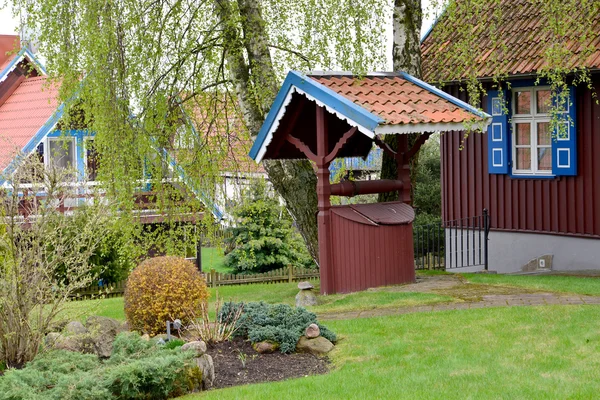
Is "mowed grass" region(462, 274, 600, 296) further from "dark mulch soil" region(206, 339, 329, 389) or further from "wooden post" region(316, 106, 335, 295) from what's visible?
"dark mulch soil" region(206, 339, 329, 389)

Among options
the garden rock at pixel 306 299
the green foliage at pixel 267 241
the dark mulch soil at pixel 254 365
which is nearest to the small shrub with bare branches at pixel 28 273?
the dark mulch soil at pixel 254 365

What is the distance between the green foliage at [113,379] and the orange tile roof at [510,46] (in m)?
8.31

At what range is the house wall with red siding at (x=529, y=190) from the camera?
55.1 feet

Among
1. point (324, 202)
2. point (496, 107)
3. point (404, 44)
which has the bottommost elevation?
point (324, 202)

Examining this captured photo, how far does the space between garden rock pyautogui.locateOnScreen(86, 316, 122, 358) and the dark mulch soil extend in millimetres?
1141

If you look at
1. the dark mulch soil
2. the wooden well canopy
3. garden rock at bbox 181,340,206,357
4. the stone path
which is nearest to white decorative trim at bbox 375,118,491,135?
the wooden well canopy

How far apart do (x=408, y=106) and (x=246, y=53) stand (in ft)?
10.5

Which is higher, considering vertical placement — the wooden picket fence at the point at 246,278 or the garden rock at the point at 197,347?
the garden rock at the point at 197,347

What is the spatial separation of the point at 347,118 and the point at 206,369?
15.4 ft

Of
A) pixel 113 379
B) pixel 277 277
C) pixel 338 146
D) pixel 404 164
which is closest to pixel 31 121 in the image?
pixel 277 277

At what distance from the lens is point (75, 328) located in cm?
1052

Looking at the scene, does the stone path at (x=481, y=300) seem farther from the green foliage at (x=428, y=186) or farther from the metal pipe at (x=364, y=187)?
the green foliage at (x=428, y=186)

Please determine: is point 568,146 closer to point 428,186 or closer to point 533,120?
point 533,120

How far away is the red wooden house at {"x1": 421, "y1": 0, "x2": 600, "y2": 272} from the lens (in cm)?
1675
